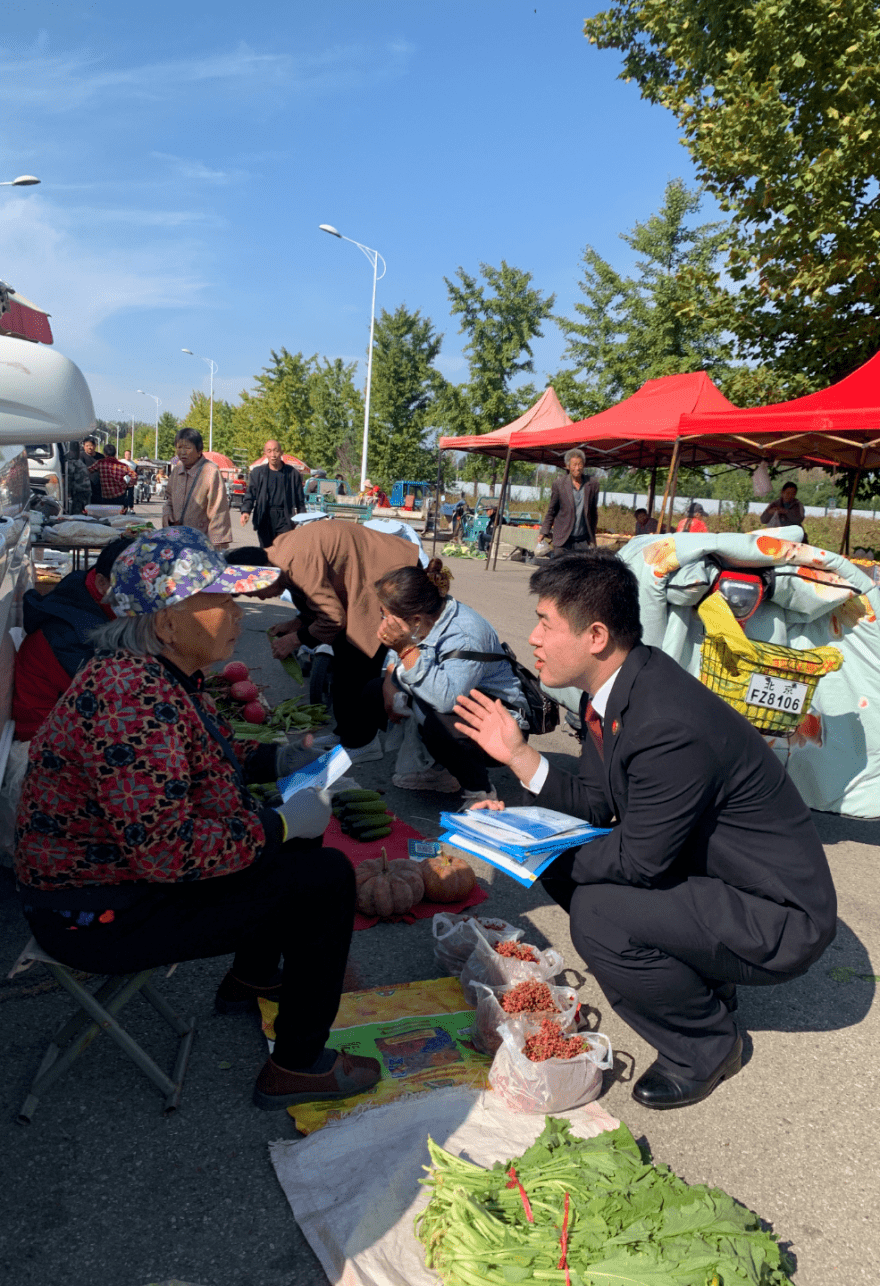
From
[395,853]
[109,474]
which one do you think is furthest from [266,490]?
[395,853]

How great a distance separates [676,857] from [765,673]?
75.0 inches

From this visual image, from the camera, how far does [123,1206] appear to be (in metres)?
2.19

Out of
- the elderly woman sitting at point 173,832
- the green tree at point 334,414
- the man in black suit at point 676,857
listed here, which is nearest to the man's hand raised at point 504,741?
the man in black suit at point 676,857

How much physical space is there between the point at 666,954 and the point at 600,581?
119 cm

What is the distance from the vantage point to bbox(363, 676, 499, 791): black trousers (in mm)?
4699

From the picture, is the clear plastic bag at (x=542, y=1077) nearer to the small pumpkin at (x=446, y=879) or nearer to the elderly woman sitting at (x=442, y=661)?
the small pumpkin at (x=446, y=879)

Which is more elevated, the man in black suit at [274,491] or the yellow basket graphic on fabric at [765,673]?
the man in black suit at [274,491]

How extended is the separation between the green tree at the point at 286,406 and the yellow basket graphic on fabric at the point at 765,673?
1674 inches

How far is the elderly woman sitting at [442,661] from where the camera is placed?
15.3 ft

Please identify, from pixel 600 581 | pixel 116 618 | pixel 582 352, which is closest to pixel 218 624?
pixel 116 618

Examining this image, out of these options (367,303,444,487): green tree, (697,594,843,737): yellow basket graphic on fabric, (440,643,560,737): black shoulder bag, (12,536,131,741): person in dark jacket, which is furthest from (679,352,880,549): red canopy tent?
(367,303,444,487): green tree

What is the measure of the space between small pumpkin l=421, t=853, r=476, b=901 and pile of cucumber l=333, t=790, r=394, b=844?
1.93 feet

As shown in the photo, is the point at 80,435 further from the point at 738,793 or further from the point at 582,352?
the point at 582,352

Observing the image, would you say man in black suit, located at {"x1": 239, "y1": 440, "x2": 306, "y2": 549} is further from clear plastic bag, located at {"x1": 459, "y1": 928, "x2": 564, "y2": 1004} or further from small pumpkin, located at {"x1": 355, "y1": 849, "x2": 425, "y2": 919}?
clear plastic bag, located at {"x1": 459, "y1": 928, "x2": 564, "y2": 1004}
